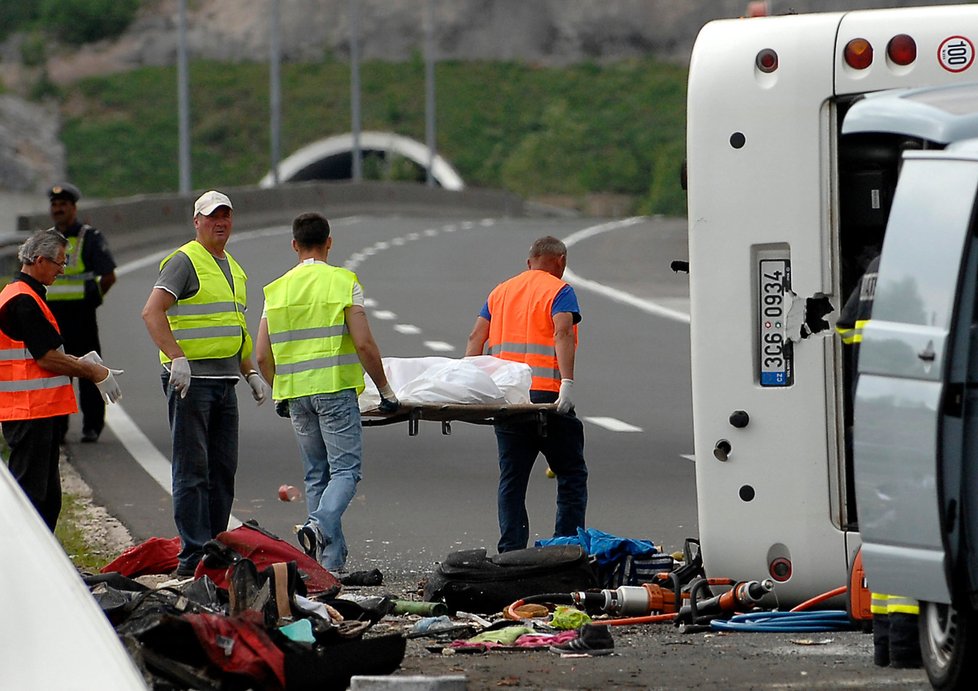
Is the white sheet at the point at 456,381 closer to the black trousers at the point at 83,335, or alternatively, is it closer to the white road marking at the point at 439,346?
the black trousers at the point at 83,335

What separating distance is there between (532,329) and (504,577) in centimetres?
200

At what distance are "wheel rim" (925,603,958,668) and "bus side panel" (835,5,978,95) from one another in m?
2.52

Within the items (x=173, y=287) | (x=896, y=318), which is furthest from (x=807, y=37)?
(x=173, y=287)

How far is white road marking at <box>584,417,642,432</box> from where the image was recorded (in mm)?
17141

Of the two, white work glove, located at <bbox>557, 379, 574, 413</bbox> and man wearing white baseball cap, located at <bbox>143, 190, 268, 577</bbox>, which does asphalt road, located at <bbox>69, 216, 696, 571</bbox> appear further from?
white work glove, located at <bbox>557, 379, 574, 413</bbox>

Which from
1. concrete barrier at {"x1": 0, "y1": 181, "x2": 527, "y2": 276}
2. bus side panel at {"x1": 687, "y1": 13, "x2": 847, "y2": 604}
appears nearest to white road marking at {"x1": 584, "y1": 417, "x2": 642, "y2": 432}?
bus side panel at {"x1": 687, "y1": 13, "x2": 847, "y2": 604}

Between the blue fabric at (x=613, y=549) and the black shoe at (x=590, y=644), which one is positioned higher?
the blue fabric at (x=613, y=549)

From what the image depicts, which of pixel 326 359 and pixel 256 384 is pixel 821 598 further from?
pixel 256 384

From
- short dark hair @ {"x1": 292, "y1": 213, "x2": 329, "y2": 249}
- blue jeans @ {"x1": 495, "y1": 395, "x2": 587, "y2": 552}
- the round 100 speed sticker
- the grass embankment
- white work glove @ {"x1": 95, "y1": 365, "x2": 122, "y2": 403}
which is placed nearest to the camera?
the round 100 speed sticker

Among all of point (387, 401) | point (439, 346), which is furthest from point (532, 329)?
point (439, 346)

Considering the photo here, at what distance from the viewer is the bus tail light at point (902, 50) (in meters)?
8.65

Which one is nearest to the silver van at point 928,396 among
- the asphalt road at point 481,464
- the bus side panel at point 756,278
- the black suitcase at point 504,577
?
the asphalt road at point 481,464

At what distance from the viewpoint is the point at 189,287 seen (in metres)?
10.6

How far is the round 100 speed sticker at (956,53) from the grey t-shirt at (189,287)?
3876mm
